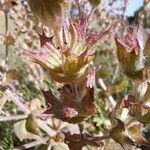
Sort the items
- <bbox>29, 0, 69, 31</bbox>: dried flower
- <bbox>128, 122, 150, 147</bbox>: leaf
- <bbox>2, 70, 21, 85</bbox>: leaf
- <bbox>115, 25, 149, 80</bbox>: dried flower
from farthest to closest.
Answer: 1. <bbox>2, 70, 21, 85</bbox>: leaf
2. <bbox>128, 122, 150, 147</bbox>: leaf
3. <bbox>115, 25, 149, 80</bbox>: dried flower
4. <bbox>29, 0, 69, 31</bbox>: dried flower

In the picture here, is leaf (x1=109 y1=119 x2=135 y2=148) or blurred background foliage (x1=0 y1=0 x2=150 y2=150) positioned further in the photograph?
blurred background foliage (x1=0 y1=0 x2=150 y2=150)

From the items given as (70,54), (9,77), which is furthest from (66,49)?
(9,77)

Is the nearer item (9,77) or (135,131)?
(135,131)

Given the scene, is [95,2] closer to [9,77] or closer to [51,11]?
[51,11]

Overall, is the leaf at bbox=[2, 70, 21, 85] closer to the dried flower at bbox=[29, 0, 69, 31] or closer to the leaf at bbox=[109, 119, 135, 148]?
the leaf at bbox=[109, 119, 135, 148]

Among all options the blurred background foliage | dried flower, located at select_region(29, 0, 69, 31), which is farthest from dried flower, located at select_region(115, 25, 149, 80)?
the blurred background foliage

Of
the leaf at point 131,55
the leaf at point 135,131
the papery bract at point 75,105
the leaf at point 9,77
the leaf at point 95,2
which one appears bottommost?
the leaf at point 135,131

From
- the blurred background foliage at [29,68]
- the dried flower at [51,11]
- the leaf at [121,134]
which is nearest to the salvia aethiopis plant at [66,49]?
the dried flower at [51,11]

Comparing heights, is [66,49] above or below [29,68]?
above

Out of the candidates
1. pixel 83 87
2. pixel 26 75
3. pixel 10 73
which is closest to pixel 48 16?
pixel 83 87

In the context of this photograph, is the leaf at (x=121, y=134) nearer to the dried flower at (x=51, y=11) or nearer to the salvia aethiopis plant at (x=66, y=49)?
the salvia aethiopis plant at (x=66, y=49)

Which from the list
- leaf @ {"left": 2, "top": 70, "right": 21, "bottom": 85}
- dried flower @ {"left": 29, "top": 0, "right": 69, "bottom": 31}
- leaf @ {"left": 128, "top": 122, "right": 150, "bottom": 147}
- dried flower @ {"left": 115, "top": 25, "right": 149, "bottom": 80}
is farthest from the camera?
leaf @ {"left": 2, "top": 70, "right": 21, "bottom": 85}

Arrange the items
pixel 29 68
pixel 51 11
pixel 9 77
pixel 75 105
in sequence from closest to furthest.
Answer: pixel 51 11 < pixel 75 105 < pixel 9 77 < pixel 29 68

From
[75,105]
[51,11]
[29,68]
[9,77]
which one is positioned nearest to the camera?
[51,11]
